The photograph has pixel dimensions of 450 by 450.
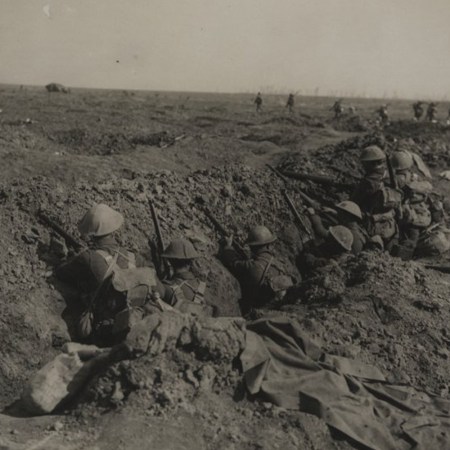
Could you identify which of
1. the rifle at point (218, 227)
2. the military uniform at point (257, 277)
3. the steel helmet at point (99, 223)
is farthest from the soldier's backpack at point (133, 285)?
the rifle at point (218, 227)

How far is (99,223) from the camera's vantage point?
17.4 feet

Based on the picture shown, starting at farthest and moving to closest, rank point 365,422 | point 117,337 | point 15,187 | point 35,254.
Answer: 1. point 15,187
2. point 35,254
3. point 117,337
4. point 365,422

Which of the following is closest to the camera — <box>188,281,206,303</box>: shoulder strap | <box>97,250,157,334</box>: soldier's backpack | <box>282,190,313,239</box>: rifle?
<box>97,250,157,334</box>: soldier's backpack

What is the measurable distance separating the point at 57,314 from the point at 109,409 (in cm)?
219

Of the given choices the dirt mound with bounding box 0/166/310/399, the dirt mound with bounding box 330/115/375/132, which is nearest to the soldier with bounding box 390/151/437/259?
the dirt mound with bounding box 0/166/310/399

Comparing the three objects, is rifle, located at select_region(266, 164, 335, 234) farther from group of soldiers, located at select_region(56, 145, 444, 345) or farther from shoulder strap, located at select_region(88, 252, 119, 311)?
shoulder strap, located at select_region(88, 252, 119, 311)

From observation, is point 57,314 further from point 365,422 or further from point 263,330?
point 365,422

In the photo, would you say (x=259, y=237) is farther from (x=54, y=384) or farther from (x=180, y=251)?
(x=54, y=384)

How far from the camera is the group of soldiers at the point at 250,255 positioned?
4969 mm

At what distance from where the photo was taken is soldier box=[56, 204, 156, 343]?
16.0 feet

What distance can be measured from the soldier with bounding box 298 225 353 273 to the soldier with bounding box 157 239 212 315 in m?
2.25

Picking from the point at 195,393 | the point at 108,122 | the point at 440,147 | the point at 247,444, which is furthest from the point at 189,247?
the point at 108,122

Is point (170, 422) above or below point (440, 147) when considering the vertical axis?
below

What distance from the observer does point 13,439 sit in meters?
3.35
